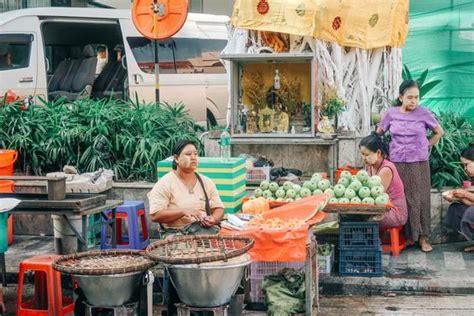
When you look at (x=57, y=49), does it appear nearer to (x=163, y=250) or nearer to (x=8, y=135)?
(x=8, y=135)

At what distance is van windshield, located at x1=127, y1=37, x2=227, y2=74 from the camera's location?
15.4m

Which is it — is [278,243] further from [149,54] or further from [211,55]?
[211,55]

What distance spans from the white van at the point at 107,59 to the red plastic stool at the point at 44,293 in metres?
6.94

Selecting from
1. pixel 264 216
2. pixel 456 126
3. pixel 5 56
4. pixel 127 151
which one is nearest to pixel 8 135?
pixel 127 151

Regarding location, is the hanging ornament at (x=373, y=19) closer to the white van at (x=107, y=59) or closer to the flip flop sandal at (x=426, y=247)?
the flip flop sandal at (x=426, y=247)

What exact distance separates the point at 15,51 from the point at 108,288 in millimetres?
9381

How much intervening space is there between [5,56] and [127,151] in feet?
15.3

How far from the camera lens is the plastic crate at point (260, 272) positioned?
23.7 feet

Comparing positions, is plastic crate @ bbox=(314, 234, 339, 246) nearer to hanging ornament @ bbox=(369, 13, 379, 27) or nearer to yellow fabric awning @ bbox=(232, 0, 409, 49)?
yellow fabric awning @ bbox=(232, 0, 409, 49)

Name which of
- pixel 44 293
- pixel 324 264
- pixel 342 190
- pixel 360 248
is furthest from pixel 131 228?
pixel 360 248

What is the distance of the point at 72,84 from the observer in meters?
15.2

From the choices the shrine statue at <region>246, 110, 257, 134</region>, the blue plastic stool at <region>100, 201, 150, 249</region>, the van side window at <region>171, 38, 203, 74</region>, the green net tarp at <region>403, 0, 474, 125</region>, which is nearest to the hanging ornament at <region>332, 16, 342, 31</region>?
the shrine statue at <region>246, 110, 257, 134</region>

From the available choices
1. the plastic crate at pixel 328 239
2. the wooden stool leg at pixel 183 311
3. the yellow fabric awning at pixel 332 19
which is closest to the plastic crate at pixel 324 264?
the plastic crate at pixel 328 239

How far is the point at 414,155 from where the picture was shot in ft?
30.0
